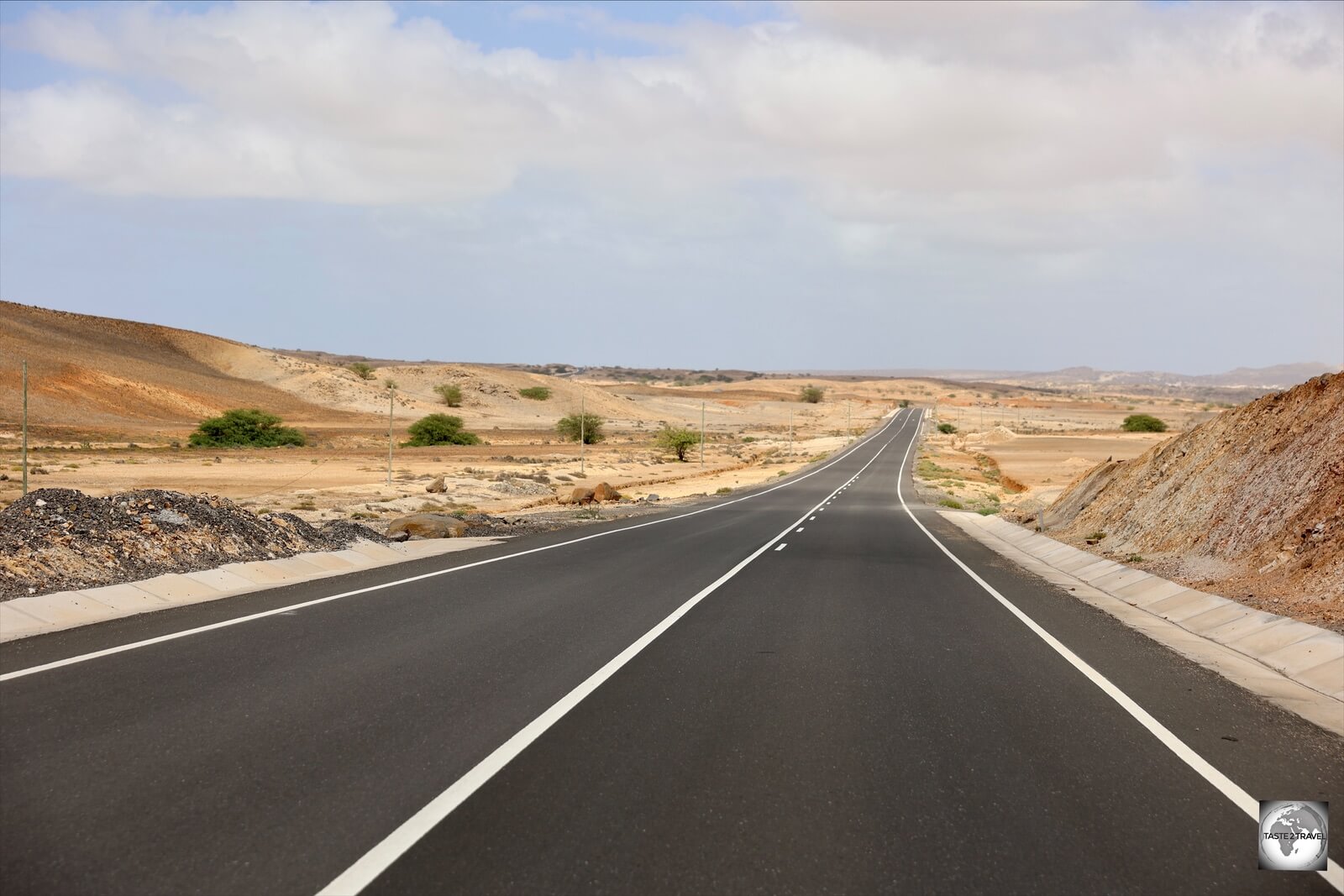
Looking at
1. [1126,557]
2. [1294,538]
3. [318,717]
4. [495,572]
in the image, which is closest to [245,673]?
[318,717]

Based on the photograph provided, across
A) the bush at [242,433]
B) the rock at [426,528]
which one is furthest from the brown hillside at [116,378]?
the rock at [426,528]

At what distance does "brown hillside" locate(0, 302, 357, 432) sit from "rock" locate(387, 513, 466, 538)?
78744 mm

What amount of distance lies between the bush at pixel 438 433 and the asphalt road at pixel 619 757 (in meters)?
87.7

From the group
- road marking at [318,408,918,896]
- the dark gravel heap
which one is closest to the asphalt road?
road marking at [318,408,918,896]

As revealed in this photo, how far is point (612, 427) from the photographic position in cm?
14612

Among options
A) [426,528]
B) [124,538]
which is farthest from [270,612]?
[426,528]

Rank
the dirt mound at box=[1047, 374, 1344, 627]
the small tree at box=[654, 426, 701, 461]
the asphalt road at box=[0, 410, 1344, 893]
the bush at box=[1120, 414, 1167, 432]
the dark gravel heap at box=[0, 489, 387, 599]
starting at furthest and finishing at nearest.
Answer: the bush at box=[1120, 414, 1167, 432]
the small tree at box=[654, 426, 701, 461]
the dirt mound at box=[1047, 374, 1344, 627]
the dark gravel heap at box=[0, 489, 387, 599]
the asphalt road at box=[0, 410, 1344, 893]

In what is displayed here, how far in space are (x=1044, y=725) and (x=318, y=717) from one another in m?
5.06

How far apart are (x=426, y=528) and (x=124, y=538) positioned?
9.90 m

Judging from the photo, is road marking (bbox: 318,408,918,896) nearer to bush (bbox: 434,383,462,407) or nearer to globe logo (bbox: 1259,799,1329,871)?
globe logo (bbox: 1259,799,1329,871)

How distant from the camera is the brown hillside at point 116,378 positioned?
99812 mm

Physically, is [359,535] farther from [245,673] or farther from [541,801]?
[541,801]

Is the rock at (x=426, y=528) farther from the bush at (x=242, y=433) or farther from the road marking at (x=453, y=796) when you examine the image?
Answer: the bush at (x=242, y=433)

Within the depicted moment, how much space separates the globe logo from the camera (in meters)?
4.88
